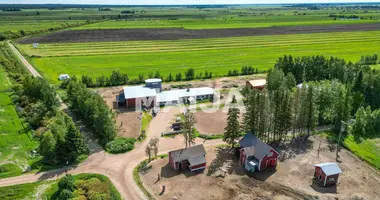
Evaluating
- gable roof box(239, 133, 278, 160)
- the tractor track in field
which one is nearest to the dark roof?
gable roof box(239, 133, 278, 160)

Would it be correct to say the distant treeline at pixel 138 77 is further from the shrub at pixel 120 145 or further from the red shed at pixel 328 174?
the red shed at pixel 328 174

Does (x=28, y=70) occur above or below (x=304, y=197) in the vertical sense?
above

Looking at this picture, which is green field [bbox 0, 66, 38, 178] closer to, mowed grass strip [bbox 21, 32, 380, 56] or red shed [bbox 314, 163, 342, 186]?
red shed [bbox 314, 163, 342, 186]

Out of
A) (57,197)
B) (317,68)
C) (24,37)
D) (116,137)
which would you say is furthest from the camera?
(24,37)

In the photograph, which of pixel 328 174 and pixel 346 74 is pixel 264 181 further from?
pixel 346 74

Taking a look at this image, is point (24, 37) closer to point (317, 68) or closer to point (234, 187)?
point (317, 68)

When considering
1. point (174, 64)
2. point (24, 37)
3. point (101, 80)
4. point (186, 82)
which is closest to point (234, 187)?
point (186, 82)

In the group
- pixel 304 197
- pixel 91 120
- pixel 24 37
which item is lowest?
pixel 304 197

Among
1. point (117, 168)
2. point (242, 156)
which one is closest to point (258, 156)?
point (242, 156)

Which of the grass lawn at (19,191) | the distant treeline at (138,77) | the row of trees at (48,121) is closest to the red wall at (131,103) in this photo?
the row of trees at (48,121)
